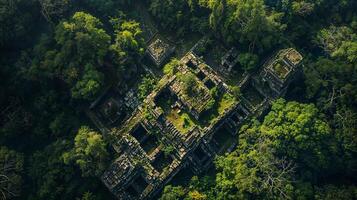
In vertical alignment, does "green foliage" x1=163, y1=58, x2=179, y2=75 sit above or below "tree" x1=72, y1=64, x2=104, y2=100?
below

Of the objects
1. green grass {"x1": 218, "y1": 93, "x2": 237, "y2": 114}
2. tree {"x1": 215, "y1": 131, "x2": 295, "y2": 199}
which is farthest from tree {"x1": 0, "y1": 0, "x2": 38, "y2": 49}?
tree {"x1": 215, "y1": 131, "x2": 295, "y2": 199}

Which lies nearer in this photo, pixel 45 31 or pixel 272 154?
pixel 272 154

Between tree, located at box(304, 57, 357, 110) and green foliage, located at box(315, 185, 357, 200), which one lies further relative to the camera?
tree, located at box(304, 57, 357, 110)

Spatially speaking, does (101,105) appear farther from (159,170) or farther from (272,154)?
(272,154)

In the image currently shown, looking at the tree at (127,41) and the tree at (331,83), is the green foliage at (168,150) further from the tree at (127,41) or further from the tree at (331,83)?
the tree at (331,83)

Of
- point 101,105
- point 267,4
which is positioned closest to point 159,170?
point 101,105

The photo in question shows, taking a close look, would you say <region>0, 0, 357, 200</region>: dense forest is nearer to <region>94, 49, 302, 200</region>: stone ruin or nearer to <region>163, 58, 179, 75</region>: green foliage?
<region>94, 49, 302, 200</region>: stone ruin

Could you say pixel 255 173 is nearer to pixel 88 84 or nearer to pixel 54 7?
pixel 88 84
